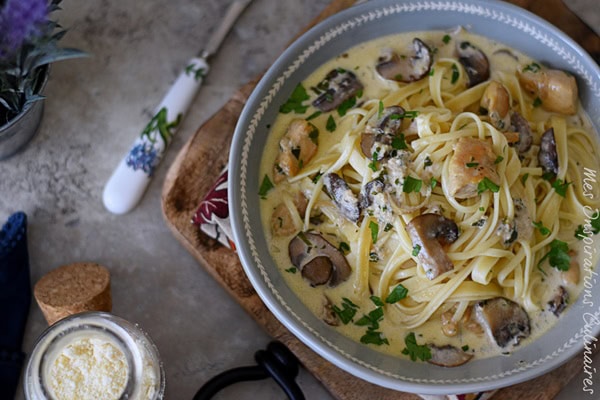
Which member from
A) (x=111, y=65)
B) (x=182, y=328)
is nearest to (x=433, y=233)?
(x=182, y=328)

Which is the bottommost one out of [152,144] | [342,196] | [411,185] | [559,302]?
[559,302]

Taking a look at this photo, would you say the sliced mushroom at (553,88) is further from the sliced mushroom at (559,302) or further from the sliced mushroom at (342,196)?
the sliced mushroom at (342,196)

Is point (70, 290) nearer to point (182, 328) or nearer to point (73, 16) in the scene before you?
point (182, 328)

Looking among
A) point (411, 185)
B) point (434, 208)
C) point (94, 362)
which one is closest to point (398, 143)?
point (411, 185)

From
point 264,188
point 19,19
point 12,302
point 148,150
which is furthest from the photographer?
point 148,150

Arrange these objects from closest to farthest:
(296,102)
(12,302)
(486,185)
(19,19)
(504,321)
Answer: (19,19) → (486,185) → (504,321) → (296,102) → (12,302)

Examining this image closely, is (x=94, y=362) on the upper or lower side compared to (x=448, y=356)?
lower

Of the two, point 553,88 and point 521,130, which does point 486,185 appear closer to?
point 521,130

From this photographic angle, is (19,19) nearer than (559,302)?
Yes
